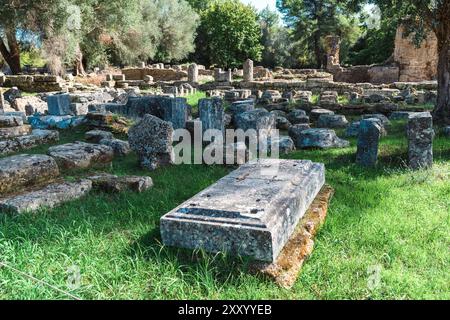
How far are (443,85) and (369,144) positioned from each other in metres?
5.07

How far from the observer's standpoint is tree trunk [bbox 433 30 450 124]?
924cm

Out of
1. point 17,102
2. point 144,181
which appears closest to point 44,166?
point 144,181

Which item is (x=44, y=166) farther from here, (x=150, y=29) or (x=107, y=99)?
(x=150, y=29)

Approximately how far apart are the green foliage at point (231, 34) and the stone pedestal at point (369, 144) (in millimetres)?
33687

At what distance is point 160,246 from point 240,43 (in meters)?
36.8

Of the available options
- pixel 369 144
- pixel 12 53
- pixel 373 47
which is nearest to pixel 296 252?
pixel 369 144

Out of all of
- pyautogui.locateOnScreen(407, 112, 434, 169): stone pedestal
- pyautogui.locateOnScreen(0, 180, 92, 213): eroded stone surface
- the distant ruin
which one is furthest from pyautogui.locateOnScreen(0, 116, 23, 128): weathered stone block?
the distant ruin

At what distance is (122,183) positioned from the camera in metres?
4.89

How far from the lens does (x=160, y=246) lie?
10.5ft

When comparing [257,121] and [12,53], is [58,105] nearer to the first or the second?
[257,121]

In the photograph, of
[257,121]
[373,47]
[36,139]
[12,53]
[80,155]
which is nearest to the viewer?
[80,155]

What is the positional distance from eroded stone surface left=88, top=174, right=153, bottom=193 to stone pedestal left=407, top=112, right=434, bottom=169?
141 inches

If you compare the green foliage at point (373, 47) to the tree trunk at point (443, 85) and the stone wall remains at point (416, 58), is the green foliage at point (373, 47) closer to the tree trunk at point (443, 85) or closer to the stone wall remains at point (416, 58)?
the stone wall remains at point (416, 58)
